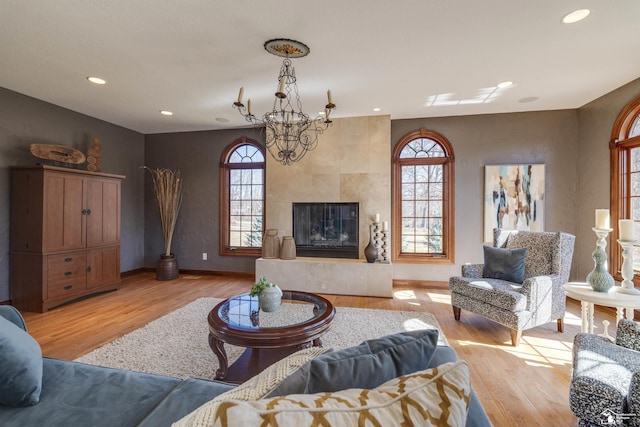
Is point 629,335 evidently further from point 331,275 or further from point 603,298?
point 331,275

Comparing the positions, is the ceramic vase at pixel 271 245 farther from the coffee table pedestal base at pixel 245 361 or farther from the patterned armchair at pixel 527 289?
the patterned armchair at pixel 527 289

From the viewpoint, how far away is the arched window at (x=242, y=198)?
5344 mm

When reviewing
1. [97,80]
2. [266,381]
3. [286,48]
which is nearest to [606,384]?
[266,381]

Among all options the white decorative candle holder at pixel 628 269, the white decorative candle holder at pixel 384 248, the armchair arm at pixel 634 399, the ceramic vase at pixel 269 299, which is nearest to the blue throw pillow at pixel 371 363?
the armchair arm at pixel 634 399

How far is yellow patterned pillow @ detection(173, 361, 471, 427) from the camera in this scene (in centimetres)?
53

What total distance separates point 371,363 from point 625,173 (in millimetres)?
4457

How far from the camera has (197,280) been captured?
5059mm

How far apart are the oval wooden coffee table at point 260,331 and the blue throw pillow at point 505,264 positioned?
1.98 m

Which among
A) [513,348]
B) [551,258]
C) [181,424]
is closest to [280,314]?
[181,424]

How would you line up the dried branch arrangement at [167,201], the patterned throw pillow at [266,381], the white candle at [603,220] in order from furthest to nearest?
the dried branch arrangement at [167,201], the white candle at [603,220], the patterned throw pillow at [266,381]

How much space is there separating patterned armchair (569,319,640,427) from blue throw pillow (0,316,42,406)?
2.22 metres

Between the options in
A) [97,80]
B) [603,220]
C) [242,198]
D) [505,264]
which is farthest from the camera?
[242,198]

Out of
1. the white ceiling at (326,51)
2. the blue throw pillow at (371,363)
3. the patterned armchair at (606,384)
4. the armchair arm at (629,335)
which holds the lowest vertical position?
the patterned armchair at (606,384)

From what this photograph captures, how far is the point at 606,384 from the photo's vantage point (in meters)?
1.28
